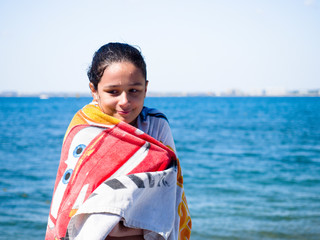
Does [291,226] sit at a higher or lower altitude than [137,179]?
lower

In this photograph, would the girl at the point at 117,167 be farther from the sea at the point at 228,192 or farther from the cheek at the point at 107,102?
the sea at the point at 228,192

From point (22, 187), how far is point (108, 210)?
1000cm

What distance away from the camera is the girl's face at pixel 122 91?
169 cm

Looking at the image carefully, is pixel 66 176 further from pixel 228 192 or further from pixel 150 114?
pixel 228 192

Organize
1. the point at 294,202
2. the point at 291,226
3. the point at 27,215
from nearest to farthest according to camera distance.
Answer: the point at 291,226 < the point at 27,215 < the point at 294,202

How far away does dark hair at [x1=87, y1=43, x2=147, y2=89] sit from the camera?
1716 mm

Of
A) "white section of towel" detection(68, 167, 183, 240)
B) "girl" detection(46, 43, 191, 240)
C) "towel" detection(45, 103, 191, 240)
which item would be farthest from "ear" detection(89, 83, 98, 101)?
"white section of towel" detection(68, 167, 183, 240)

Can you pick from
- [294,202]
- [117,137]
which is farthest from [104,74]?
[294,202]

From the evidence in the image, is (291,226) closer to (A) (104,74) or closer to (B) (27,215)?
(B) (27,215)

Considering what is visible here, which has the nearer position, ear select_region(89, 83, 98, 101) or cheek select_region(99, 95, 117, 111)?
cheek select_region(99, 95, 117, 111)

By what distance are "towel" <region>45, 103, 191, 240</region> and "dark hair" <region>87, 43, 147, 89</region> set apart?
7.6 inches

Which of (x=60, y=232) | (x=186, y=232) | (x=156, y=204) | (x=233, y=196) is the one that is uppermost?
(x=156, y=204)

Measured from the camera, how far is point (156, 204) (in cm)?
161

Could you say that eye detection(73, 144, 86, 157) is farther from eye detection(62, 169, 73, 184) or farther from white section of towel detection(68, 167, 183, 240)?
white section of towel detection(68, 167, 183, 240)
